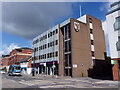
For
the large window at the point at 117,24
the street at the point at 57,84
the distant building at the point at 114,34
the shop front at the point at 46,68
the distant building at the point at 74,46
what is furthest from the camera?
the shop front at the point at 46,68

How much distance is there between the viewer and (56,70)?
1289 inches

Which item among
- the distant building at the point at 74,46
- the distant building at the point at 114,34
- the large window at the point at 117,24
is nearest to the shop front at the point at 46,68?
the distant building at the point at 74,46

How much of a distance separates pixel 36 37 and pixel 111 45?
3356 centimetres

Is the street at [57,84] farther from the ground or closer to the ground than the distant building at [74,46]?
closer to the ground

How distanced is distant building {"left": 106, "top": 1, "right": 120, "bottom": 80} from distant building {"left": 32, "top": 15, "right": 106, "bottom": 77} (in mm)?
10414

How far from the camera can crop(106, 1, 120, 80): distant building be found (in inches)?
718

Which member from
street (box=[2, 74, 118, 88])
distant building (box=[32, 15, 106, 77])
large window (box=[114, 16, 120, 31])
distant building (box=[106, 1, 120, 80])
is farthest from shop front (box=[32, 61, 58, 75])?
large window (box=[114, 16, 120, 31])

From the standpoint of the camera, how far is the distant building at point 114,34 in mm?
18231

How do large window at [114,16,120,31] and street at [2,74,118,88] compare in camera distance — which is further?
large window at [114,16,120,31]

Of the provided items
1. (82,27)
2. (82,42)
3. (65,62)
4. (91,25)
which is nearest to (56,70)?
(65,62)

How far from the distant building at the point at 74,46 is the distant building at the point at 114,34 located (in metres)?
10.4

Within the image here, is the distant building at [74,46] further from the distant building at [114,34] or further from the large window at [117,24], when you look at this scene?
the large window at [117,24]

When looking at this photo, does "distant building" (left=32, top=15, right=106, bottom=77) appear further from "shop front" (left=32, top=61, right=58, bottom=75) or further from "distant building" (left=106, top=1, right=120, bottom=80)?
"distant building" (left=106, top=1, right=120, bottom=80)

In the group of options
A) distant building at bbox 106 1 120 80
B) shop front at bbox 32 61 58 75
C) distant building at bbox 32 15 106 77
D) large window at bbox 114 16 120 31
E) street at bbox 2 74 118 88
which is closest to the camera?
street at bbox 2 74 118 88
